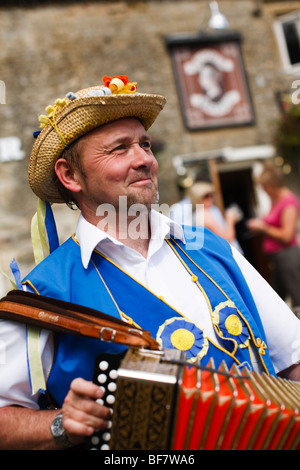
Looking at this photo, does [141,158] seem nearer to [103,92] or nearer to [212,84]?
[103,92]

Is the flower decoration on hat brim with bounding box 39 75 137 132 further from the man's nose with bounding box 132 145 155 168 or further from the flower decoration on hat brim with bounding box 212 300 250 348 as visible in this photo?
the flower decoration on hat brim with bounding box 212 300 250 348

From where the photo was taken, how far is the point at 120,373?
3.89 ft

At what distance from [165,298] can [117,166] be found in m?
0.52

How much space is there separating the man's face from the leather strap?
45cm

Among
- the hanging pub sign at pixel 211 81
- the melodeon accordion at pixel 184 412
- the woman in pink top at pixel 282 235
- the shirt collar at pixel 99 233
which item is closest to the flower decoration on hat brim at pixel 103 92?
the shirt collar at pixel 99 233

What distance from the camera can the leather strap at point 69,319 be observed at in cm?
133

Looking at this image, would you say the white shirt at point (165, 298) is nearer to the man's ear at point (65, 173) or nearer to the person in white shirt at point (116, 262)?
the person in white shirt at point (116, 262)

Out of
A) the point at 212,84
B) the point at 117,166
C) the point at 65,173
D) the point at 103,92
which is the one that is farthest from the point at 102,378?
the point at 212,84

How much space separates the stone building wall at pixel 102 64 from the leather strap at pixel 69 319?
20.5 ft

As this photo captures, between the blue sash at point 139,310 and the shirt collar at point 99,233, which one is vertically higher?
the shirt collar at point 99,233

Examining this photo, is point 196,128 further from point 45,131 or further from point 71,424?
point 71,424

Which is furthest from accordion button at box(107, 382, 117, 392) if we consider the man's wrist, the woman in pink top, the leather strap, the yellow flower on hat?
the woman in pink top

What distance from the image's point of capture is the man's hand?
1.24m
